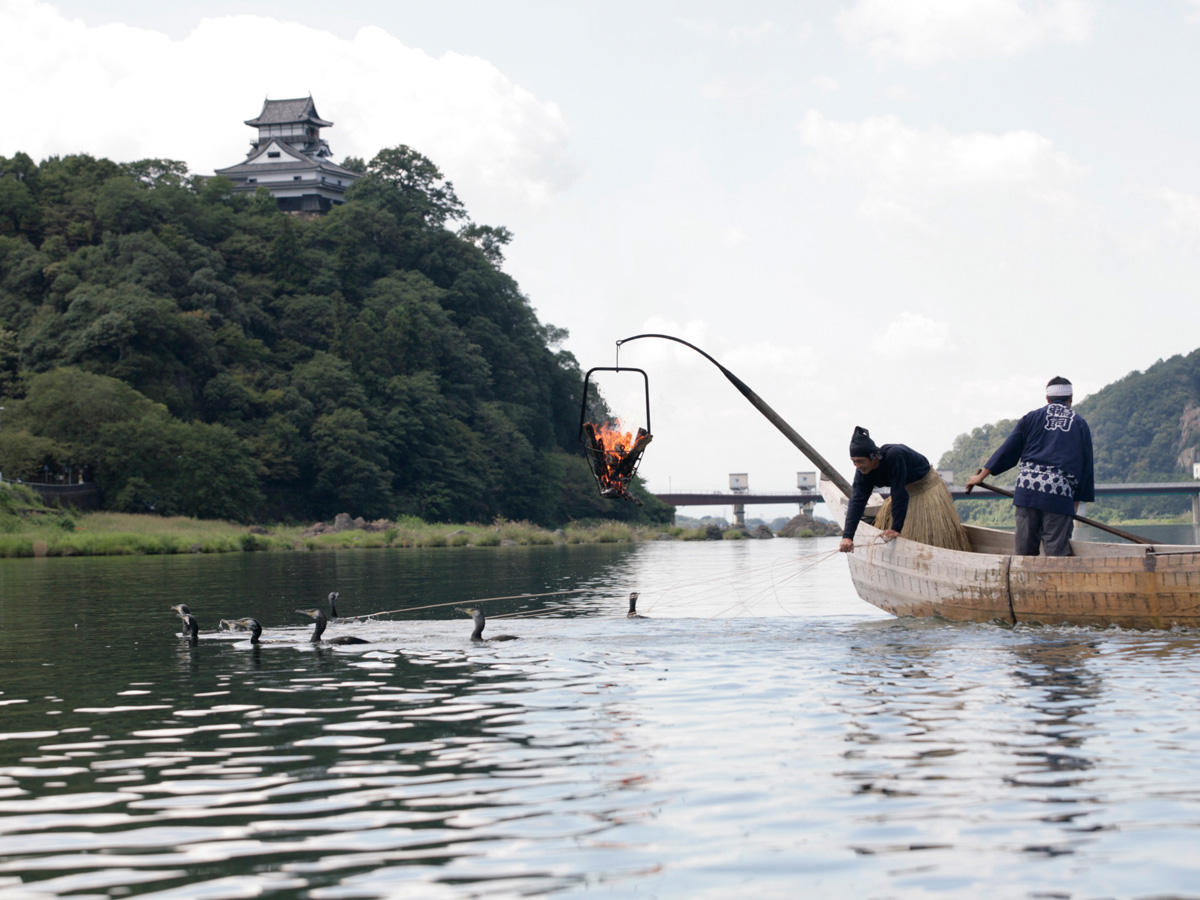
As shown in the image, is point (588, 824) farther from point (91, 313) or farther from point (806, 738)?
point (91, 313)

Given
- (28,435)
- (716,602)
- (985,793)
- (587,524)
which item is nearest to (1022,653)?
(985,793)

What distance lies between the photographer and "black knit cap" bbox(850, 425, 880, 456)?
15773mm

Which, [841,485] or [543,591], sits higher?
[841,485]

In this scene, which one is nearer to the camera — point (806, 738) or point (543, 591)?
point (806, 738)

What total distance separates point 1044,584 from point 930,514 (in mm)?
2588

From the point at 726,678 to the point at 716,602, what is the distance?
45.6 feet

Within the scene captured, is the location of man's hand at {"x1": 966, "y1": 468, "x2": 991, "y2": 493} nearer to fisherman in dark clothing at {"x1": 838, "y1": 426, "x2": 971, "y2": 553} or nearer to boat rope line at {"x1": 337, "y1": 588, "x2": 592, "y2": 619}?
fisherman in dark clothing at {"x1": 838, "y1": 426, "x2": 971, "y2": 553}

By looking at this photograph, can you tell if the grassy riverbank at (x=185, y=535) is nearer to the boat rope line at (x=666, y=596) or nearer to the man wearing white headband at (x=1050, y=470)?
the boat rope line at (x=666, y=596)

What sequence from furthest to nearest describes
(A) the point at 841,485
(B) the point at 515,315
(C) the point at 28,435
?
(B) the point at 515,315
(C) the point at 28,435
(A) the point at 841,485

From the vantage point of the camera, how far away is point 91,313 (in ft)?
285

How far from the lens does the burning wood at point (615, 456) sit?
15266 mm

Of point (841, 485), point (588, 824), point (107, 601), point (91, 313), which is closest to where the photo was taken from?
point (588, 824)

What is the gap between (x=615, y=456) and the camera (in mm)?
15438

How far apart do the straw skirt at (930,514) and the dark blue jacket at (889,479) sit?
534mm
